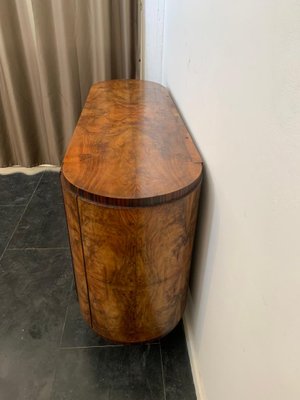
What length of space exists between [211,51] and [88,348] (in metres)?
1.18

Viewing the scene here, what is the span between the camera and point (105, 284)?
93 centimetres

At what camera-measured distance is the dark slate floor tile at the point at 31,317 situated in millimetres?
1109

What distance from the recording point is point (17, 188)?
7.08 ft

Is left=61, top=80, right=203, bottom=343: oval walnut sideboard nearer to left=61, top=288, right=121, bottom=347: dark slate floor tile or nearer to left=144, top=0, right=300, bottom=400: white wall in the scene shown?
left=144, top=0, right=300, bottom=400: white wall

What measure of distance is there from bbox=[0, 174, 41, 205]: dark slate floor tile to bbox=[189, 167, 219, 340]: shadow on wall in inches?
A: 54.5

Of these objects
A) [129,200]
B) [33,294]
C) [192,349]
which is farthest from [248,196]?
[33,294]

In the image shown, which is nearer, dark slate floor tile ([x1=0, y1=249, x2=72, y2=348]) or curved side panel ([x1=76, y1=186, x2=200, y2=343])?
curved side panel ([x1=76, y1=186, x2=200, y2=343])

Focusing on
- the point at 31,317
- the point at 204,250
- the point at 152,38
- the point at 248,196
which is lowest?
the point at 31,317

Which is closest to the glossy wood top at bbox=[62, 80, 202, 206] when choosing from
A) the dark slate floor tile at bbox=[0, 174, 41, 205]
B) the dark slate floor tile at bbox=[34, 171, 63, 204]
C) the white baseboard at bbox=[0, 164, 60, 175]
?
the dark slate floor tile at bbox=[34, 171, 63, 204]

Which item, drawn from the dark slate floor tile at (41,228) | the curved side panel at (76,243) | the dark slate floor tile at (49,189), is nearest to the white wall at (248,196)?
the curved side panel at (76,243)

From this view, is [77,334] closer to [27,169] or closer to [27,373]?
Result: [27,373]

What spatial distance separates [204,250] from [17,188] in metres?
1.66

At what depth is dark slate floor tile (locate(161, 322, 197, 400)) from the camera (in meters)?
1.09

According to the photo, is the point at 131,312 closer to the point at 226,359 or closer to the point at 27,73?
the point at 226,359
